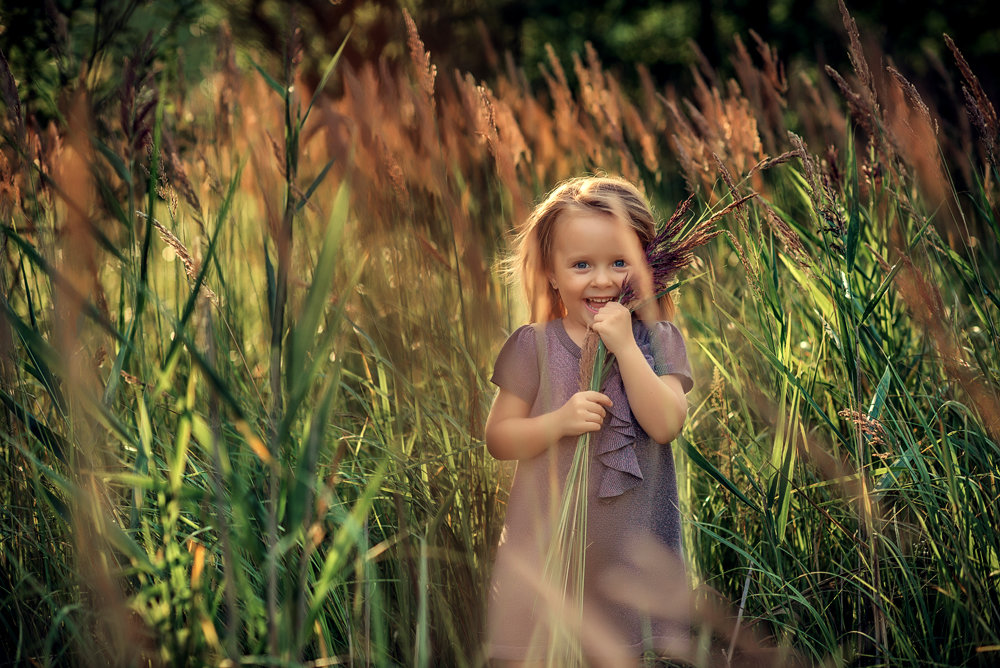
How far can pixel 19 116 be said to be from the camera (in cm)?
124

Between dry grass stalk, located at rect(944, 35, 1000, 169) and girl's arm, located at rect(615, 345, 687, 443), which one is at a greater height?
dry grass stalk, located at rect(944, 35, 1000, 169)

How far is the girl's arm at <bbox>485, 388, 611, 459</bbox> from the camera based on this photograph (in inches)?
48.4

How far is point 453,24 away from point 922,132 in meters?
4.83

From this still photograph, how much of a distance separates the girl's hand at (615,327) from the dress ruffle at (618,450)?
0.10 metres

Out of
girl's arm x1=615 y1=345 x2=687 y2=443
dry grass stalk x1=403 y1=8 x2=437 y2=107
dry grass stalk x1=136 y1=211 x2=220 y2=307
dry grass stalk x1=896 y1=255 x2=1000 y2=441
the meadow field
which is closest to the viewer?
the meadow field

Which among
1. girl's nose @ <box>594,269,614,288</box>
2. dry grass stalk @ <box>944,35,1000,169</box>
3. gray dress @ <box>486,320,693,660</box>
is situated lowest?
gray dress @ <box>486,320,693,660</box>

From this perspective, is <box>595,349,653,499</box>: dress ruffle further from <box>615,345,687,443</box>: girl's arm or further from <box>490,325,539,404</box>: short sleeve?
<box>490,325,539,404</box>: short sleeve

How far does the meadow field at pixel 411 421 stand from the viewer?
37.7 inches

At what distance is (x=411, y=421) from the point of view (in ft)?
5.34

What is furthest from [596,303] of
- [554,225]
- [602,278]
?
[554,225]

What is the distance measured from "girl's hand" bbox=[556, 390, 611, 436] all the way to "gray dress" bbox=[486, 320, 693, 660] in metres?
0.07

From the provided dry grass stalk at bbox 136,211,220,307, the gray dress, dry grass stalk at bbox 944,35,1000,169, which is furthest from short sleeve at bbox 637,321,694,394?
dry grass stalk at bbox 136,211,220,307

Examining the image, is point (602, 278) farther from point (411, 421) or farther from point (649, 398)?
point (411, 421)

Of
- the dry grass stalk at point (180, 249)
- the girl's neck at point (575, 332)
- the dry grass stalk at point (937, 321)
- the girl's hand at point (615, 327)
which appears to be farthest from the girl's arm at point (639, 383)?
the dry grass stalk at point (180, 249)
